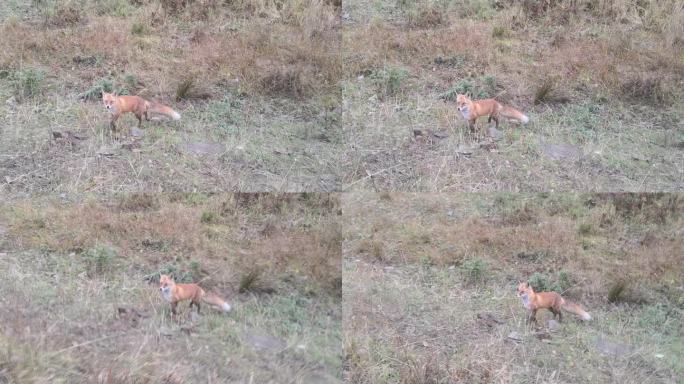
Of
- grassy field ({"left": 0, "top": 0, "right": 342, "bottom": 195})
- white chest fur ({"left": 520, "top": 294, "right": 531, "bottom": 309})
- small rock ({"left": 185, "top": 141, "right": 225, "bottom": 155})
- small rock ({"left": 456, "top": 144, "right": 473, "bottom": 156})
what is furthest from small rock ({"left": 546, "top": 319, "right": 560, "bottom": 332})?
small rock ({"left": 185, "top": 141, "right": 225, "bottom": 155})

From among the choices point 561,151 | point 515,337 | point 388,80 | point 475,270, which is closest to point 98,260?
point 388,80

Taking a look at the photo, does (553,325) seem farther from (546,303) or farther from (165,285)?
(165,285)

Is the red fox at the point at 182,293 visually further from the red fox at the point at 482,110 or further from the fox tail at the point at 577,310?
the fox tail at the point at 577,310

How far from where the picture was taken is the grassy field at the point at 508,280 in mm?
3768

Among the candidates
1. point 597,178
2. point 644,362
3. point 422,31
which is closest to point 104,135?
point 422,31

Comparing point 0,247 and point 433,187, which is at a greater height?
point 433,187

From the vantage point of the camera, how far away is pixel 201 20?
4.12 metres

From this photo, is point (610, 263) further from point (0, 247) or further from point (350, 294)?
point (0, 247)

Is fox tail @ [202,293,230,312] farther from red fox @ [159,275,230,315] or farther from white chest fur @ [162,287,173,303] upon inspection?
white chest fur @ [162,287,173,303]

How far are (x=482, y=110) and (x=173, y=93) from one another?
1.64m

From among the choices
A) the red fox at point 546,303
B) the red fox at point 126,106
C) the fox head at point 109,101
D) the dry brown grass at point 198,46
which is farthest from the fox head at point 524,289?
the fox head at point 109,101

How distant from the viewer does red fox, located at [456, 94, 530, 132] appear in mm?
3920

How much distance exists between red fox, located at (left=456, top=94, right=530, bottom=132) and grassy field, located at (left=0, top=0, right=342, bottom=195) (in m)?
0.66

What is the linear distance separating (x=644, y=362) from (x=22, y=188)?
3230 millimetres
